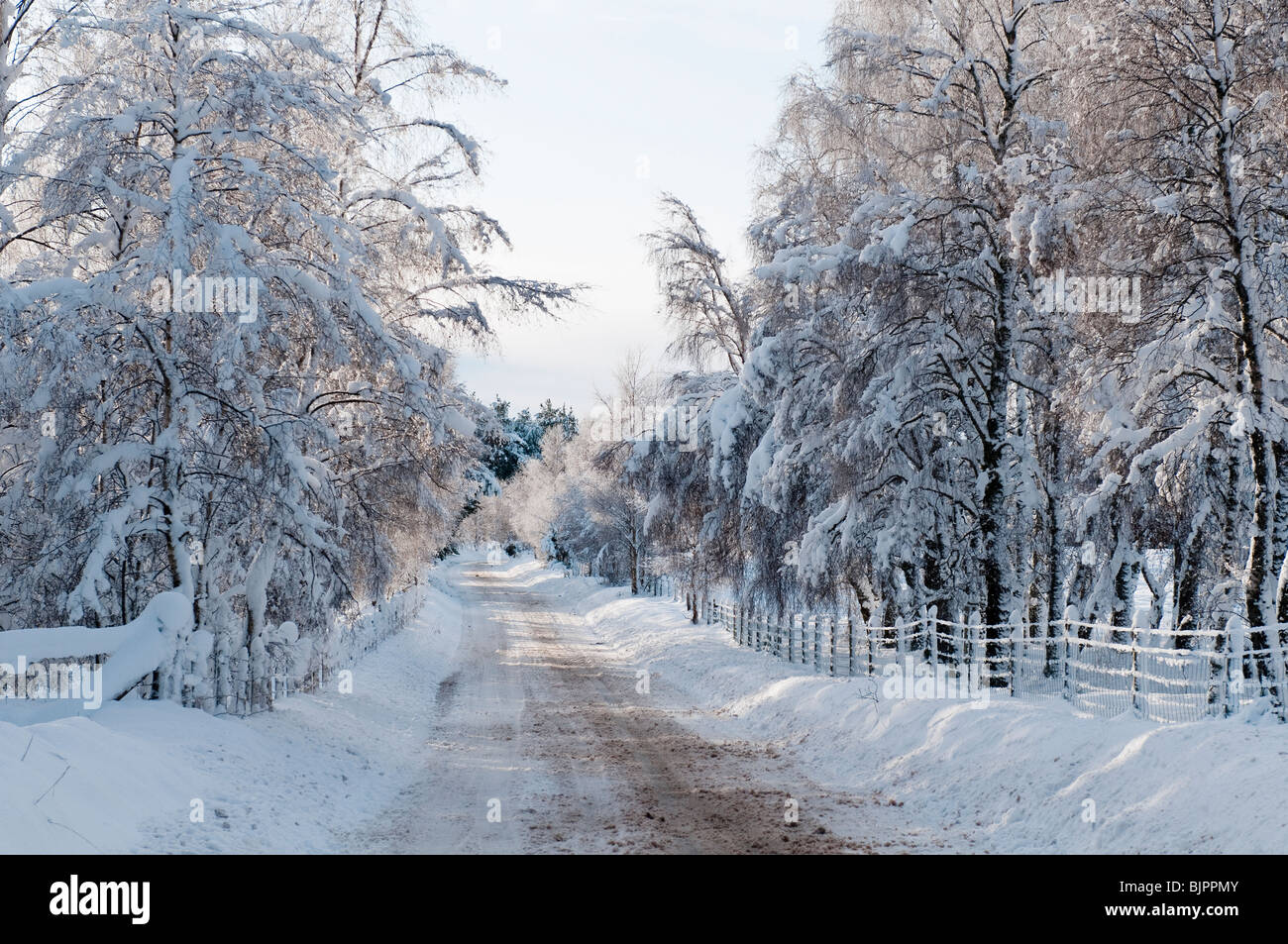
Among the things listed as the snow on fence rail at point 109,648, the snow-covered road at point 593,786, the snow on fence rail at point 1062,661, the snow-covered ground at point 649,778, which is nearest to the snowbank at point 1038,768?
the snow-covered ground at point 649,778

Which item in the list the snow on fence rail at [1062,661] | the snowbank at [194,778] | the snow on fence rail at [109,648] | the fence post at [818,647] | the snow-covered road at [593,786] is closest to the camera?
the snowbank at [194,778]

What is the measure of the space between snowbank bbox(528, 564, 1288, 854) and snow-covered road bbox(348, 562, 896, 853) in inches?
34.6

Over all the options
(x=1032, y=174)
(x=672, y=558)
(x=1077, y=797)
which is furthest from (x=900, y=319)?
(x=672, y=558)

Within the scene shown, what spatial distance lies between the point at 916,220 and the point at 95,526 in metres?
11.2

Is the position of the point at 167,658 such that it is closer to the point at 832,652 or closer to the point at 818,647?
the point at 832,652

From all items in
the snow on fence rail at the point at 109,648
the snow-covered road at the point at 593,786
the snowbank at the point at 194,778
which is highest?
the snow on fence rail at the point at 109,648

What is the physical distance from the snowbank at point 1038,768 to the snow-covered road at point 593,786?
0.88 meters

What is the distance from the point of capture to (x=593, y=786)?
1163 centimetres

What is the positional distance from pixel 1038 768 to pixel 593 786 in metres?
5.05

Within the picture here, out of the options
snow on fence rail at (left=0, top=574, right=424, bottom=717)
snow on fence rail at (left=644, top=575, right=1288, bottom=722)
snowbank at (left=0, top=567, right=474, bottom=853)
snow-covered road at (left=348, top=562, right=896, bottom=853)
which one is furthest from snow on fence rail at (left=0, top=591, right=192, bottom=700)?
snow on fence rail at (left=644, top=575, right=1288, bottom=722)

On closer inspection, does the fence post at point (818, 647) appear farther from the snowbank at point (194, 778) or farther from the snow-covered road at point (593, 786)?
the snowbank at point (194, 778)

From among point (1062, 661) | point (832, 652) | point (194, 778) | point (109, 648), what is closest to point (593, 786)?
point (194, 778)

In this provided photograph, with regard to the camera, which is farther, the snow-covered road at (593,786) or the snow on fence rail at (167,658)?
the snow on fence rail at (167,658)

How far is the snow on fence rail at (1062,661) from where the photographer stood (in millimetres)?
11195
